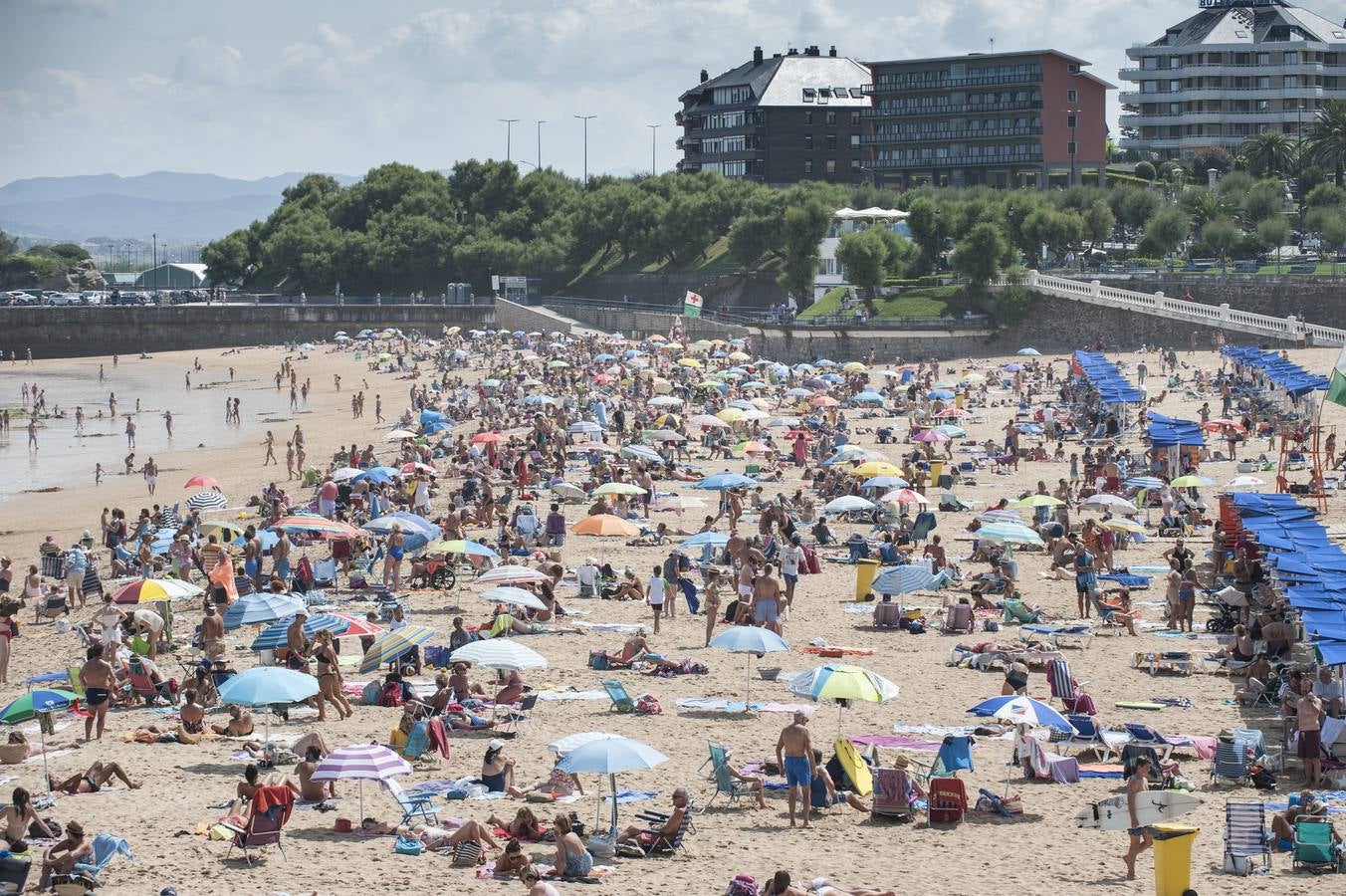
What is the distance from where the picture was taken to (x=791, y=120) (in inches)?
3351

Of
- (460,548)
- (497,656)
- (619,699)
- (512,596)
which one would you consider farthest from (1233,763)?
(460,548)

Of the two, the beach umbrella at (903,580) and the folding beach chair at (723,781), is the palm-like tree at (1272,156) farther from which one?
the folding beach chair at (723,781)

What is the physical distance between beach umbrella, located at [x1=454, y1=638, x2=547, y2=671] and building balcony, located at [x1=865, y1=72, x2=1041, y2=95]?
2668 inches

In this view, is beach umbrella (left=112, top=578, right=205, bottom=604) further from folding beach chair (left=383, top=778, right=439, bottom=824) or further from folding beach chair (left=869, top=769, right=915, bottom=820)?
folding beach chair (left=869, top=769, right=915, bottom=820)

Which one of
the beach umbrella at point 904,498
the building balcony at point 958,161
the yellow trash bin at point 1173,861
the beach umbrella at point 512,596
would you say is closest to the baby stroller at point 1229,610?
the beach umbrella at point 904,498

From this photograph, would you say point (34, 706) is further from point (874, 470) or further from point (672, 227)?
point (672, 227)

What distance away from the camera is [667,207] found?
229ft

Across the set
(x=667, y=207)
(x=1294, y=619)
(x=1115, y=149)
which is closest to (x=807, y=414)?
(x=1294, y=619)

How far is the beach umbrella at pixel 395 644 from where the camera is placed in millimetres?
14695

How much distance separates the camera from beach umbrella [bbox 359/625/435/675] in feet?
48.2

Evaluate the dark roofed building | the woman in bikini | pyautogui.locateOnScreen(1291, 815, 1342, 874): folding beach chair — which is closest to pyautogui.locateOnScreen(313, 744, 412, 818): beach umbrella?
the woman in bikini

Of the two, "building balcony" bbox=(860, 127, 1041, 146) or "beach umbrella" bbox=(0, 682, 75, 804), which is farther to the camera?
"building balcony" bbox=(860, 127, 1041, 146)

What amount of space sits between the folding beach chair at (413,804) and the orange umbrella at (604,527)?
26.4 ft

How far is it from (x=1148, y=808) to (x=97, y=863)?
6.71 m
